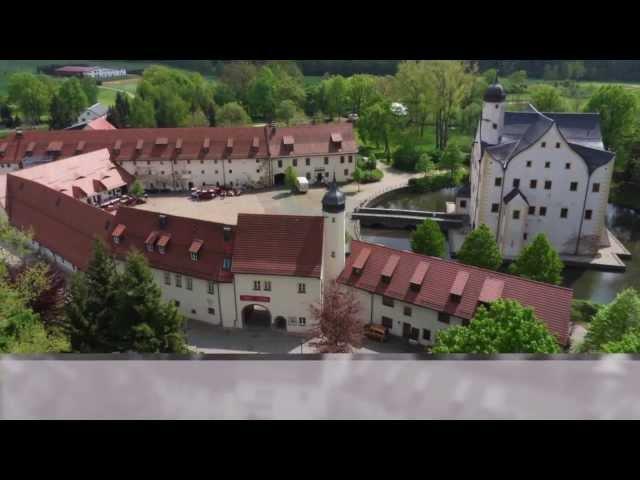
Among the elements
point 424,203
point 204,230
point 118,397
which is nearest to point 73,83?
point 424,203

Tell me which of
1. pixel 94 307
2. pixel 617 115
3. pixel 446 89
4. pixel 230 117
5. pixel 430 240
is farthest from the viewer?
pixel 230 117

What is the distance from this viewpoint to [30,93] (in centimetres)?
4338

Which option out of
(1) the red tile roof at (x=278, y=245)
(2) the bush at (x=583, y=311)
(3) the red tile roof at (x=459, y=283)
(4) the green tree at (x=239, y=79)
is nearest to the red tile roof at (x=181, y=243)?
(1) the red tile roof at (x=278, y=245)

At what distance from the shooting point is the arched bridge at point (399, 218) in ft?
78.8

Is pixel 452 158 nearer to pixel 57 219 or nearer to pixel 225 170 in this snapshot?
pixel 225 170

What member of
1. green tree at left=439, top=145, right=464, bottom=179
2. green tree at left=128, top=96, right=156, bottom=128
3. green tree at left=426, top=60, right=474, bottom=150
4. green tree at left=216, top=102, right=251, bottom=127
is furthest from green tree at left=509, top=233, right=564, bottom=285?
green tree at left=128, top=96, right=156, bottom=128

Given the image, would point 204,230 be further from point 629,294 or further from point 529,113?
point 529,113

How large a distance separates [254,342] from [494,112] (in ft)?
42.8

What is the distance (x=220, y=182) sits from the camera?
3003 centimetres

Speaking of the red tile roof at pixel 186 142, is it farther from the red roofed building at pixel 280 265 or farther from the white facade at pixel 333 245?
the white facade at pixel 333 245

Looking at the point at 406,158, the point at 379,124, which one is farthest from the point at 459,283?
the point at 379,124

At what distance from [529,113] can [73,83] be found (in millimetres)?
33706

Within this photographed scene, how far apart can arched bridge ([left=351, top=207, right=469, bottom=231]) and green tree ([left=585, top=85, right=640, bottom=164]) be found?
1162 cm

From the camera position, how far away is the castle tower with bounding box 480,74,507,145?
2220 cm
